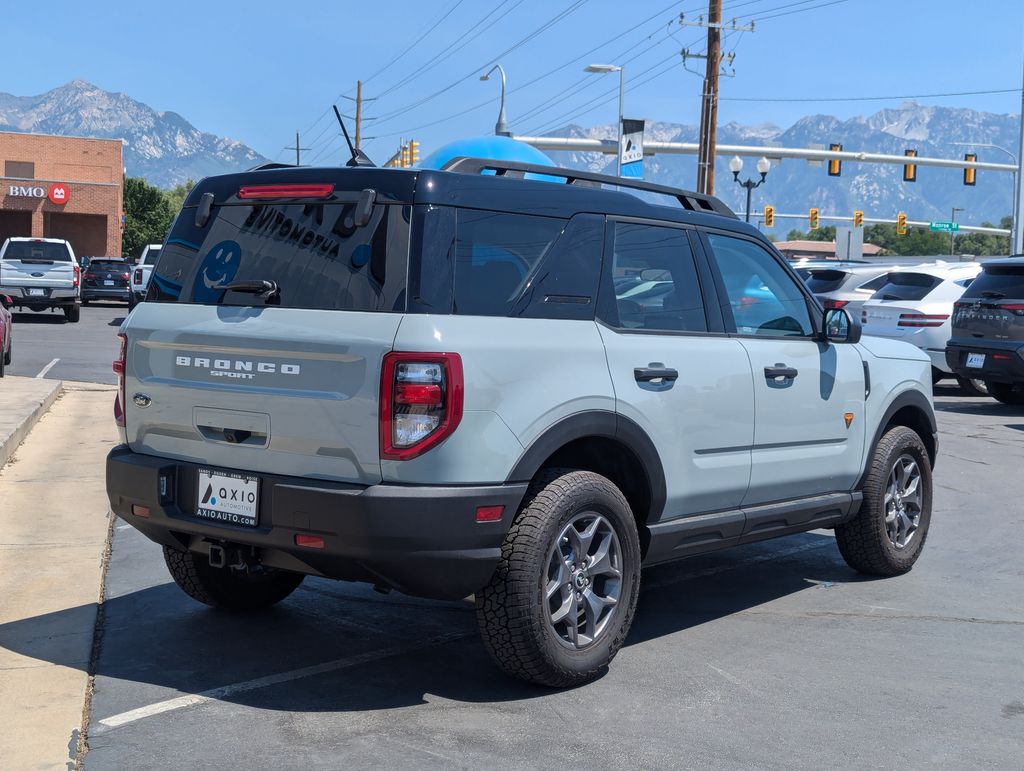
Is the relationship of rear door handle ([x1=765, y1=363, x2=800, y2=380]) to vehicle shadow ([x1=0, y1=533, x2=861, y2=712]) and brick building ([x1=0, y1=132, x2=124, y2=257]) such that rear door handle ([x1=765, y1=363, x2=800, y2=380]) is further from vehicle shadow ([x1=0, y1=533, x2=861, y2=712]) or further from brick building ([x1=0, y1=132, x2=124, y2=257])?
brick building ([x1=0, y1=132, x2=124, y2=257])

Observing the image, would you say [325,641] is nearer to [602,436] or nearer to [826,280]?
[602,436]

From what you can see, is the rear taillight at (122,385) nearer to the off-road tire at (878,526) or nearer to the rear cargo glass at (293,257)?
the rear cargo glass at (293,257)

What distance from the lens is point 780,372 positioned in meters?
5.96

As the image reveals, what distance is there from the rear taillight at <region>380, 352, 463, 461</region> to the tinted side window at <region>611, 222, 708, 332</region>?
3.62 ft

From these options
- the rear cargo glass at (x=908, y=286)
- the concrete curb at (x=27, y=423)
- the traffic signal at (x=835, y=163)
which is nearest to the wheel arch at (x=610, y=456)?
the concrete curb at (x=27, y=423)

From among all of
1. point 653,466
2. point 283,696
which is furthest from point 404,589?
point 653,466

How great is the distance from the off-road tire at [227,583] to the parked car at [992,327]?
11408 millimetres

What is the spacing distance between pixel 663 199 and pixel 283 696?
286 cm

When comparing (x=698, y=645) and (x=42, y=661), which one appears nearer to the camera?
(x=42, y=661)

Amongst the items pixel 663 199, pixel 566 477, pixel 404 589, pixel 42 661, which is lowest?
pixel 42 661

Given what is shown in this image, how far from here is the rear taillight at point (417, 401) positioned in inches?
171

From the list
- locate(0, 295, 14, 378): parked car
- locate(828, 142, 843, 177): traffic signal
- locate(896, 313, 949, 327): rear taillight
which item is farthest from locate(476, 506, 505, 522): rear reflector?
locate(828, 142, 843, 177): traffic signal

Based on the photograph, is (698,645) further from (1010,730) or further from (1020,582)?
(1020,582)

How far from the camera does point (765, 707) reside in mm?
4730
